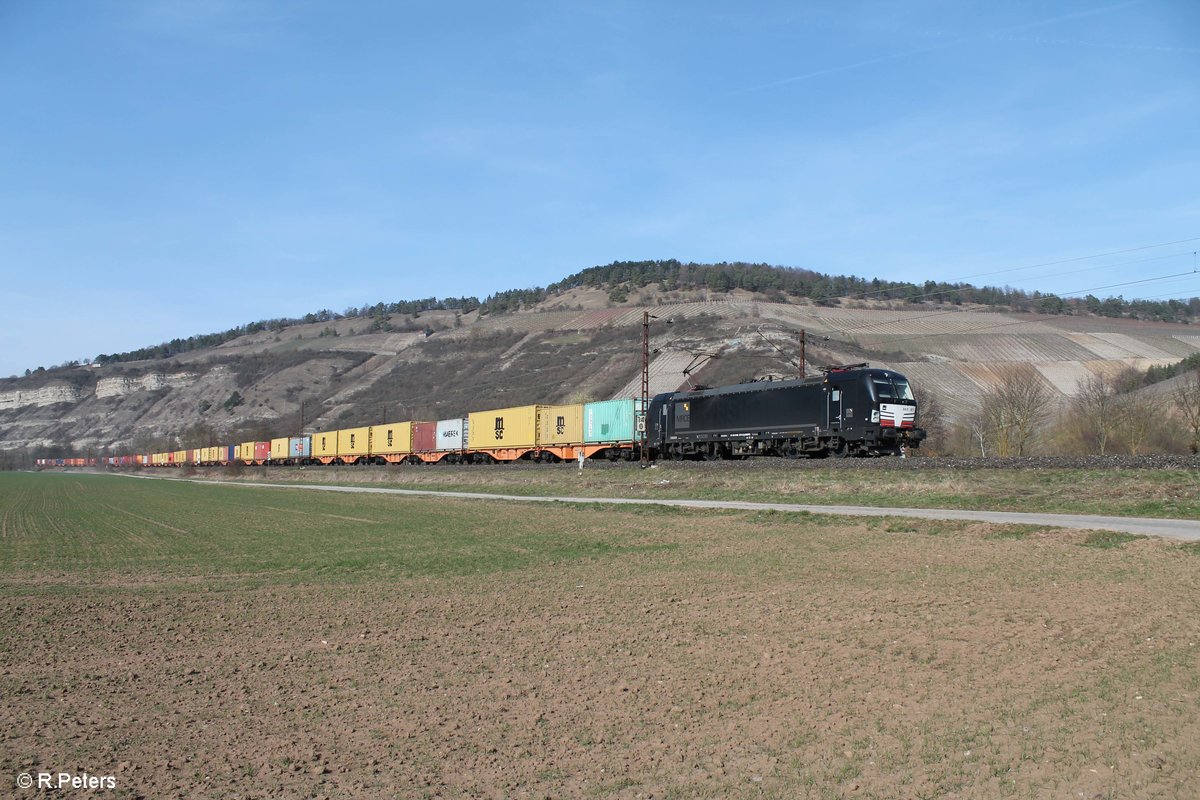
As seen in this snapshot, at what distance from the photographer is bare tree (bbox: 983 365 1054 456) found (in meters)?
49.4

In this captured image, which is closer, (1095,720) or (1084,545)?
(1095,720)

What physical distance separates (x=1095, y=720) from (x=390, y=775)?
5521 millimetres

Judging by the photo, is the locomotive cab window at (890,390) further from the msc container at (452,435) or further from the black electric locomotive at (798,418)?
the msc container at (452,435)

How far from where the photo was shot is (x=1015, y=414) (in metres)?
50.9

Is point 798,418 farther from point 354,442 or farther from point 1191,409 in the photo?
point 354,442

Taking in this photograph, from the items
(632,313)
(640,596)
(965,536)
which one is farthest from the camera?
(632,313)

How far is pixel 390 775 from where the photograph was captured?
6.01 m

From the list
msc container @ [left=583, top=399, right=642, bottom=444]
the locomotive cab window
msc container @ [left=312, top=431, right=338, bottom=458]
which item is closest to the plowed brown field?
the locomotive cab window

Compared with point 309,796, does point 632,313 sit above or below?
above

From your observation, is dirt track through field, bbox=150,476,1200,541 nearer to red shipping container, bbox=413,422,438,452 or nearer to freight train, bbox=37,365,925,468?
freight train, bbox=37,365,925,468

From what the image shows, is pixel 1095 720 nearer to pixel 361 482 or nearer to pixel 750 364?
pixel 361 482

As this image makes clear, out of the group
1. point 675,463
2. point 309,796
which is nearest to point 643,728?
point 309,796

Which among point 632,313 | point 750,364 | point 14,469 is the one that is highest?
point 632,313

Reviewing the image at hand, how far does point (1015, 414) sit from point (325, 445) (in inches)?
2307
